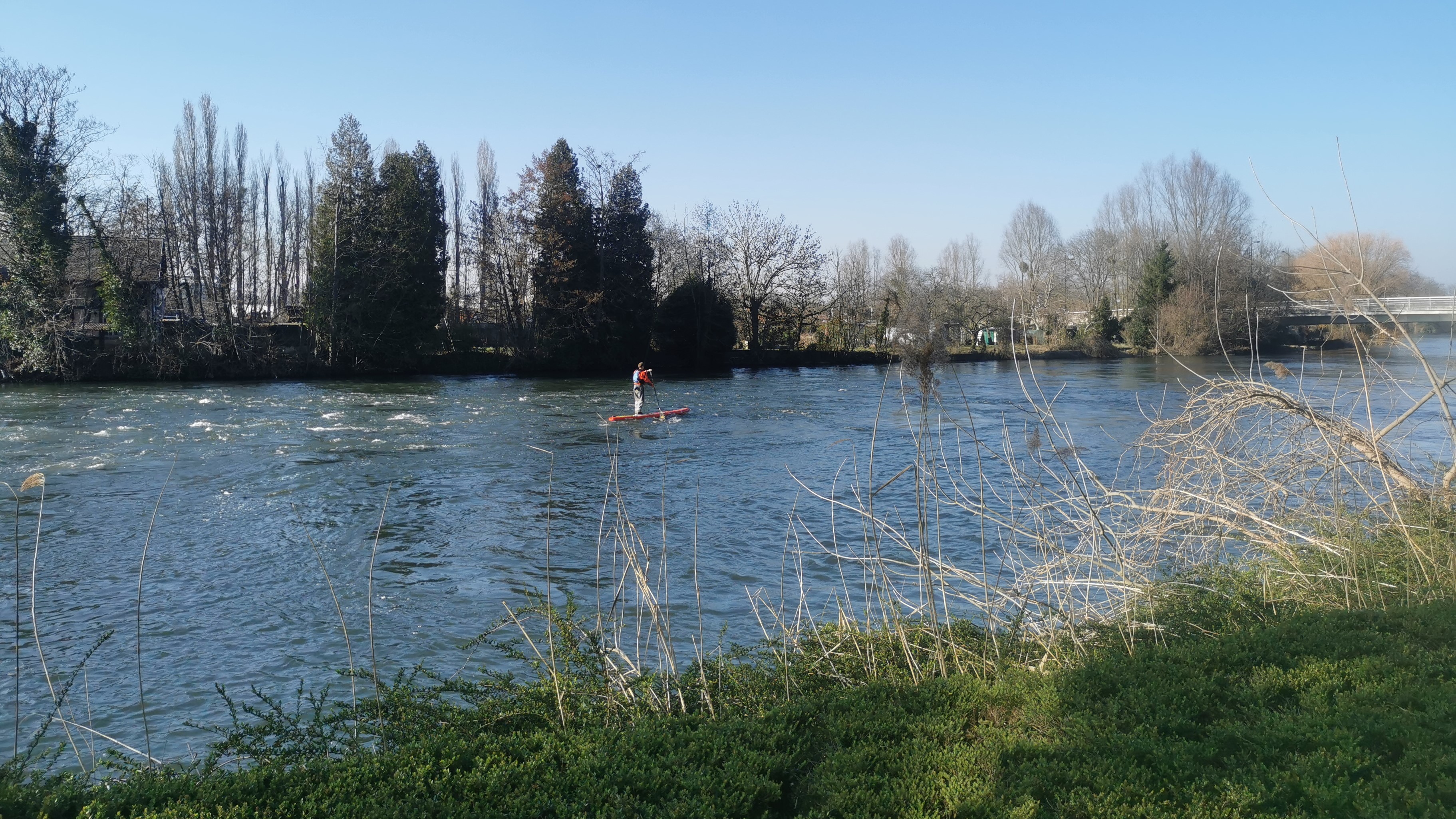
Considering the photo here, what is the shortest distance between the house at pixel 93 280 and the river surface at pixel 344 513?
3806mm

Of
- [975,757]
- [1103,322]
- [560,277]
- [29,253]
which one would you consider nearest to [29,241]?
[29,253]

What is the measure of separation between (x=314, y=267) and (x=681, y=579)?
110 ft

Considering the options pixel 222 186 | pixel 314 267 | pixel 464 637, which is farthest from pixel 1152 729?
pixel 222 186

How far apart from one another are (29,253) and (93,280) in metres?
2.24

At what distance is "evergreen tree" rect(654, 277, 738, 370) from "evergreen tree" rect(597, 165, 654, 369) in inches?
51.5

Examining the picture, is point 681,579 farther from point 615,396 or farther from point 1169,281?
point 1169,281

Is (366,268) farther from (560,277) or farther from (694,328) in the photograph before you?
(694,328)

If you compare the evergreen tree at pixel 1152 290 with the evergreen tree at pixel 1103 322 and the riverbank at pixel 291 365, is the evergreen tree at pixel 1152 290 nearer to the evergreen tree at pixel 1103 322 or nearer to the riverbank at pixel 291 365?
the evergreen tree at pixel 1103 322

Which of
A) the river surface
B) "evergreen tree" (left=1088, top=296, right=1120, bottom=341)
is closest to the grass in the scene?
the river surface

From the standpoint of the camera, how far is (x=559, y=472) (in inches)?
667

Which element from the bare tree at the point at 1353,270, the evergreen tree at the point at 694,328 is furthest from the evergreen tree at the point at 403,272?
the bare tree at the point at 1353,270

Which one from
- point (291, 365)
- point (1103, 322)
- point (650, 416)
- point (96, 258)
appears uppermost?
point (96, 258)

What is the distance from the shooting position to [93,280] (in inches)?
1273

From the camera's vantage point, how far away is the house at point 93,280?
31234 mm
